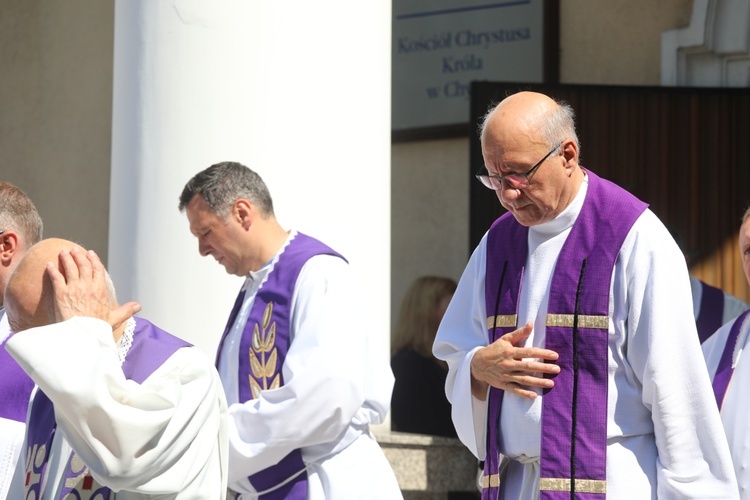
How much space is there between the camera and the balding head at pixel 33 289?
296cm

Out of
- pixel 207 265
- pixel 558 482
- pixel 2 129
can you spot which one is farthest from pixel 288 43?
pixel 2 129

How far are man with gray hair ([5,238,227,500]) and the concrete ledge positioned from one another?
12.3 feet

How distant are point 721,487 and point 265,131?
100 inches

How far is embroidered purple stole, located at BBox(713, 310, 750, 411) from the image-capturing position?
4676mm

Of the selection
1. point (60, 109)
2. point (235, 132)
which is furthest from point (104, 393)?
point (60, 109)

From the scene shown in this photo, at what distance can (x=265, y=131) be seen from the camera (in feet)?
17.7

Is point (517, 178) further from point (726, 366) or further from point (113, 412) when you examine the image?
point (726, 366)

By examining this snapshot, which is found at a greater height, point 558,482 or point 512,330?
point 512,330

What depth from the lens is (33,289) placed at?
2965 mm

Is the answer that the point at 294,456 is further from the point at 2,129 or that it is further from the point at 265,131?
the point at 2,129

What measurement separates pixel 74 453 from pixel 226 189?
163 cm

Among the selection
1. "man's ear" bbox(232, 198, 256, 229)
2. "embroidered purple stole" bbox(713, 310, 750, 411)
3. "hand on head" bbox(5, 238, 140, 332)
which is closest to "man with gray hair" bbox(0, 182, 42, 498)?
"man's ear" bbox(232, 198, 256, 229)

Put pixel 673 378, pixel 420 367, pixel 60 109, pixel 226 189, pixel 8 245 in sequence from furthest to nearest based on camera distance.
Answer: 1. pixel 60 109
2. pixel 420 367
3. pixel 226 189
4. pixel 8 245
5. pixel 673 378

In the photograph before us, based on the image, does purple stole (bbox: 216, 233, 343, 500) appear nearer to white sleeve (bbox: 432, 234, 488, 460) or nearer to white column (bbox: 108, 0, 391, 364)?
white sleeve (bbox: 432, 234, 488, 460)
